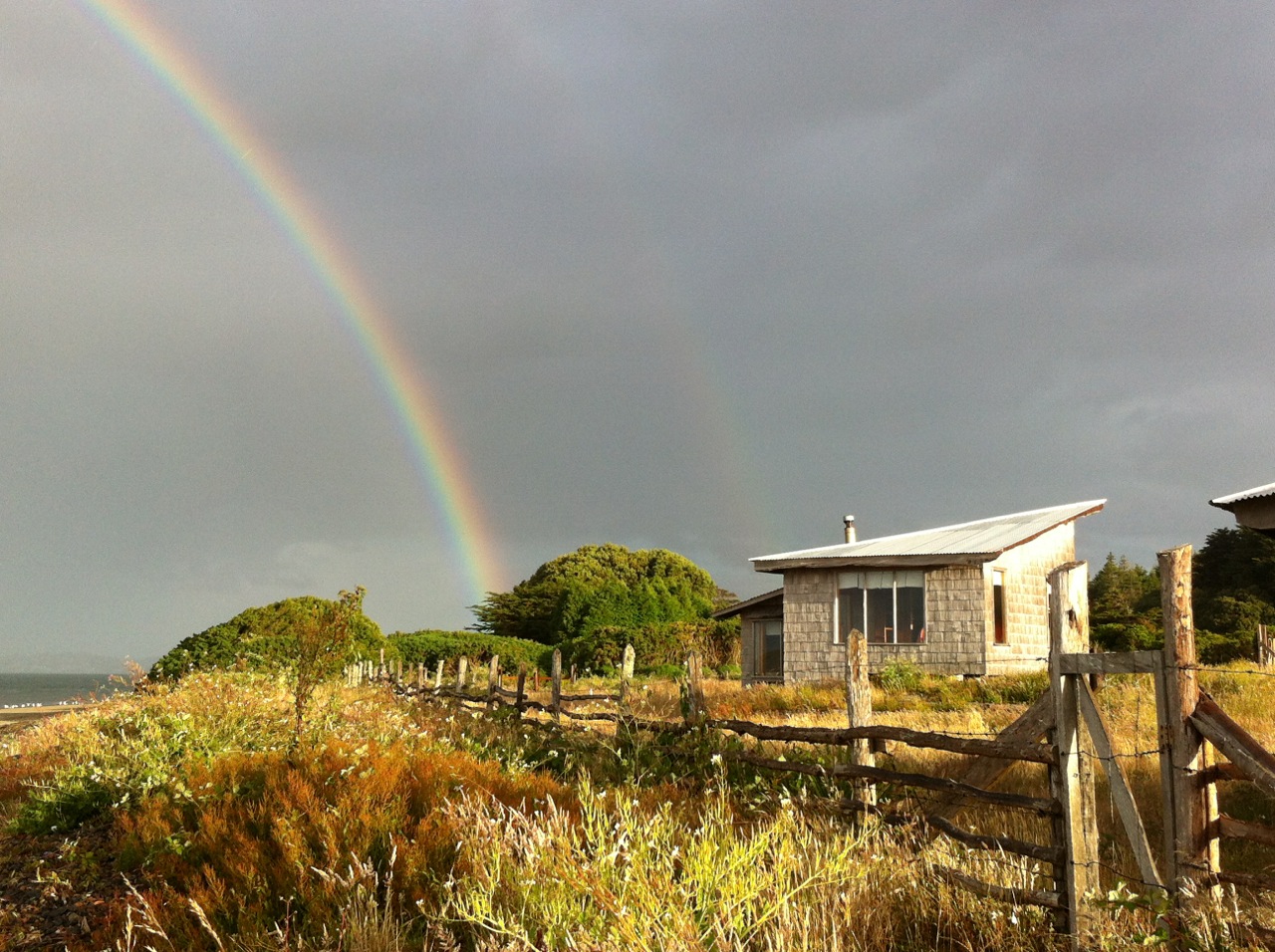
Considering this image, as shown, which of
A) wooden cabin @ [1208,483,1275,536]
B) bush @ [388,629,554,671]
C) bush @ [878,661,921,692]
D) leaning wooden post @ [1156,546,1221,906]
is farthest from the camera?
bush @ [388,629,554,671]

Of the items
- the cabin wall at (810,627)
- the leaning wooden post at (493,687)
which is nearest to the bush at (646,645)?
the cabin wall at (810,627)

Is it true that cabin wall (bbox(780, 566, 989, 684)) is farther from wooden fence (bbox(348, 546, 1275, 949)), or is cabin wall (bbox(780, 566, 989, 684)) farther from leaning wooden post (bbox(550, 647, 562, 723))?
wooden fence (bbox(348, 546, 1275, 949))

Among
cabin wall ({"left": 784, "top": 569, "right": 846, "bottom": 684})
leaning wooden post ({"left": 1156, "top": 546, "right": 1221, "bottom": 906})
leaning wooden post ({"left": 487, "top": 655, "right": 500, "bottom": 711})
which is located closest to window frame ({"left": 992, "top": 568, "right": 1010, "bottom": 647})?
cabin wall ({"left": 784, "top": 569, "right": 846, "bottom": 684})

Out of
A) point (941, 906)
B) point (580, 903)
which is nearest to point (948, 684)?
point (941, 906)

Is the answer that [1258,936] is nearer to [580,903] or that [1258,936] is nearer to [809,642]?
[580,903]

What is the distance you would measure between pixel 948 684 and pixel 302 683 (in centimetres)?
1511

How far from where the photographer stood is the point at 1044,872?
5891 millimetres

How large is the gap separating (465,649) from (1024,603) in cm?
1953

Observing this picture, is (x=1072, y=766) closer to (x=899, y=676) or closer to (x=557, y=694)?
(x=557, y=694)

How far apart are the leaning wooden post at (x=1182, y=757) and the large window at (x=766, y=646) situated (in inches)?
921

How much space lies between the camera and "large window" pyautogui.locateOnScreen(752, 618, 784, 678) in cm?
2792

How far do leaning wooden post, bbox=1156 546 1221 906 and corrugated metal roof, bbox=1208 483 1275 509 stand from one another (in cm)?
371

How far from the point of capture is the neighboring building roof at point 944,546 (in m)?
22.4

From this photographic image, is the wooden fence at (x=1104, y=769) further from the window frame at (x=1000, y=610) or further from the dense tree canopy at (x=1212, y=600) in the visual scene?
the dense tree canopy at (x=1212, y=600)
